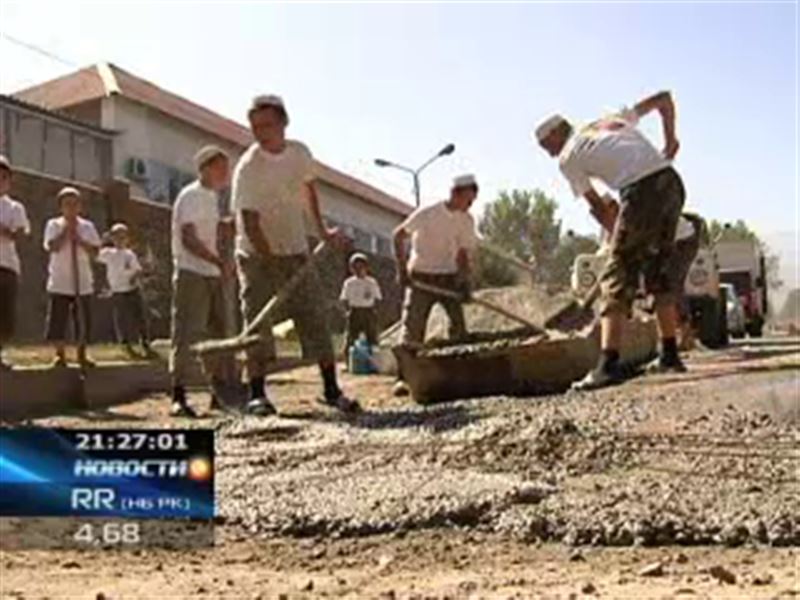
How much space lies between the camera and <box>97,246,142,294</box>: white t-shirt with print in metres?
12.0

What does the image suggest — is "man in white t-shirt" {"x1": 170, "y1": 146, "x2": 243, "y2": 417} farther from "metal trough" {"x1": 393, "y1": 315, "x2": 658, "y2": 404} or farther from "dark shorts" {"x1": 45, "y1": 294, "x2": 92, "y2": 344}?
"dark shorts" {"x1": 45, "y1": 294, "x2": 92, "y2": 344}

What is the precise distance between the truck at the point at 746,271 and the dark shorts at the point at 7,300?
28.3 m

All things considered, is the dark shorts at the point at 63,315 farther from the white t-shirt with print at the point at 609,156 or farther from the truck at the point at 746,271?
the truck at the point at 746,271

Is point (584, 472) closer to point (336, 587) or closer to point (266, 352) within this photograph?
point (336, 587)

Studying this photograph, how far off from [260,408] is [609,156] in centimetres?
220

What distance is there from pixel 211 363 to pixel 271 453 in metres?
2.44

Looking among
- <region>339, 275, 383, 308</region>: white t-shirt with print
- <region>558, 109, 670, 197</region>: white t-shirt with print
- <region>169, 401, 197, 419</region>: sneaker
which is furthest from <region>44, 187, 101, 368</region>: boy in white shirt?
<region>339, 275, 383, 308</region>: white t-shirt with print

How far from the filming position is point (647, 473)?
407cm

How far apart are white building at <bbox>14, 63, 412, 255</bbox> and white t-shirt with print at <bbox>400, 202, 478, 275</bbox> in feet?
56.2

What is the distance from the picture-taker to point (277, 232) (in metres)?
6.81

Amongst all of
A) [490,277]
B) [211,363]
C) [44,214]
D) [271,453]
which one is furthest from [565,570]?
[490,277]

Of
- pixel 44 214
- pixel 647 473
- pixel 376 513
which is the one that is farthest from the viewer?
pixel 44 214

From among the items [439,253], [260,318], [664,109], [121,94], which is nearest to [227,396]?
[260,318]

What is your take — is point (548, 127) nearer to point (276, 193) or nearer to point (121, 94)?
point (276, 193)
